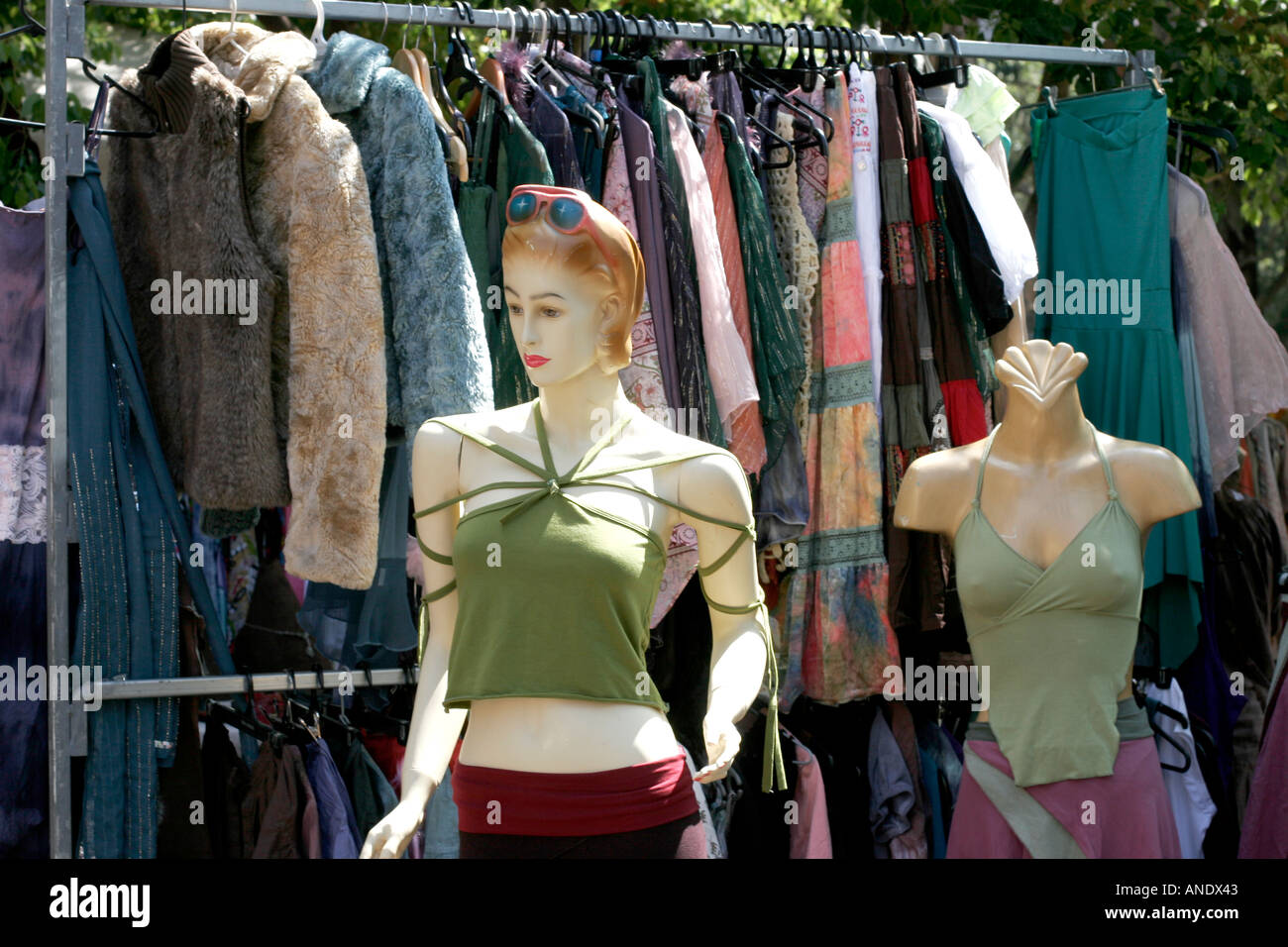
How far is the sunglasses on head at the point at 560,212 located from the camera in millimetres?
2631

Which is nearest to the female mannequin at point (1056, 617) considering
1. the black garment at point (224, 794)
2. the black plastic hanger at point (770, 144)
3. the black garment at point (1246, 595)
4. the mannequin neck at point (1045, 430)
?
the mannequin neck at point (1045, 430)

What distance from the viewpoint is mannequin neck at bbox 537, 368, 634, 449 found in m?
2.77

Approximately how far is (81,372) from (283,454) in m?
0.53

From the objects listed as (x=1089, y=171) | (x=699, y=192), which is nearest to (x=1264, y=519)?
(x=1089, y=171)

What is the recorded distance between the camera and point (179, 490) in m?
3.84

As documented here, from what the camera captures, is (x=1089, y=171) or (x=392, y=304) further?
(x=1089, y=171)

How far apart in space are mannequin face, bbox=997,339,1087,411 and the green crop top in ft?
3.82

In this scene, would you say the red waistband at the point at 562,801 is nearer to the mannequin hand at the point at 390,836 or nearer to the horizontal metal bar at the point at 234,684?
the mannequin hand at the point at 390,836

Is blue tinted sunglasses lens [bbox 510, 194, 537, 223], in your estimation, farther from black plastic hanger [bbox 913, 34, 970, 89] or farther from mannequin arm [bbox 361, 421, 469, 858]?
black plastic hanger [bbox 913, 34, 970, 89]

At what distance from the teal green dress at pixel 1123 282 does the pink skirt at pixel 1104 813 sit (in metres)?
0.97

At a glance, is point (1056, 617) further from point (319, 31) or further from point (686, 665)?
Answer: point (319, 31)

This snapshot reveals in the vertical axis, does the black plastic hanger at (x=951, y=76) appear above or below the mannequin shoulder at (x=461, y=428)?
above

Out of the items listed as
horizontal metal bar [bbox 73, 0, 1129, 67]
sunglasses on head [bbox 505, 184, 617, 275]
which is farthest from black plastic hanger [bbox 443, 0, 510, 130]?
sunglasses on head [bbox 505, 184, 617, 275]

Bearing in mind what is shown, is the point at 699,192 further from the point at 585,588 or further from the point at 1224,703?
the point at 1224,703
